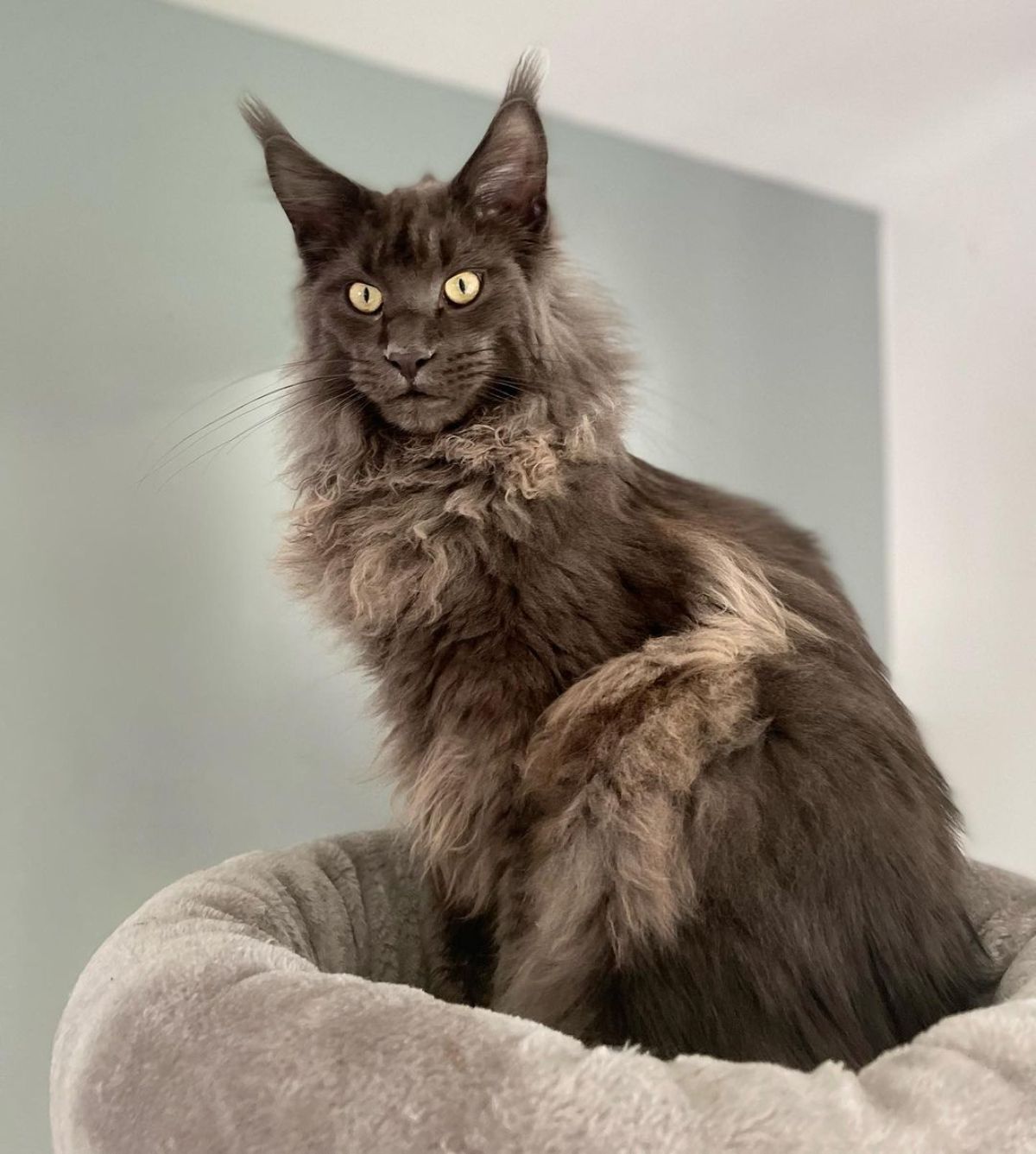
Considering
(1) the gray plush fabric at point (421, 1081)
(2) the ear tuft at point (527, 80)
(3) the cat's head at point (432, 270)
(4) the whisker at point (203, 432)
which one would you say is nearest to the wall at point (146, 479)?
(4) the whisker at point (203, 432)

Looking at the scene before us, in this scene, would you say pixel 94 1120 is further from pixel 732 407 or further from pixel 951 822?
pixel 732 407

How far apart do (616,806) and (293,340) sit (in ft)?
3.39

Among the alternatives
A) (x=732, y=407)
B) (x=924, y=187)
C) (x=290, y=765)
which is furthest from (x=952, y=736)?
(x=290, y=765)

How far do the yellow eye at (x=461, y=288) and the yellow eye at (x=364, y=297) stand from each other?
78 millimetres

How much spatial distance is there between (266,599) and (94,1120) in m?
0.95

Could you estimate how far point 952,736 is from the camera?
7.07ft

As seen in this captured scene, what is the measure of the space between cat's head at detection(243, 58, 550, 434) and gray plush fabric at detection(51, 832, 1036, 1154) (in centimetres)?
58

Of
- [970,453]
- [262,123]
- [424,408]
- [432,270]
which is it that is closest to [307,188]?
[262,123]

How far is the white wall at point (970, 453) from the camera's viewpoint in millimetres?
2018

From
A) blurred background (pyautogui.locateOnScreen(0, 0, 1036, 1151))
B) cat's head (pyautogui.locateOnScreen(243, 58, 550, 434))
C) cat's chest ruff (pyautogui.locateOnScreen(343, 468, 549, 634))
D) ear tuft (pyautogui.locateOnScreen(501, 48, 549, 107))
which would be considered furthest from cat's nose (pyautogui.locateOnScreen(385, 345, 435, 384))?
blurred background (pyautogui.locateOnScreen(0, 0, 1036, 1151))

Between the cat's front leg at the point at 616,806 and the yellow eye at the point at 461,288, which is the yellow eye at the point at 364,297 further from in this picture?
the cat's front leg at the point at 616,806

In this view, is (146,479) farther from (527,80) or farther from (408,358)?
(527,80)

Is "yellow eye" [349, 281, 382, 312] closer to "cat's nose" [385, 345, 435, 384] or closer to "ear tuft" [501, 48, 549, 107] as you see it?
"cat's nose" [385, 345, 435, 384]

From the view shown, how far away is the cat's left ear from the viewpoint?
1.07m
